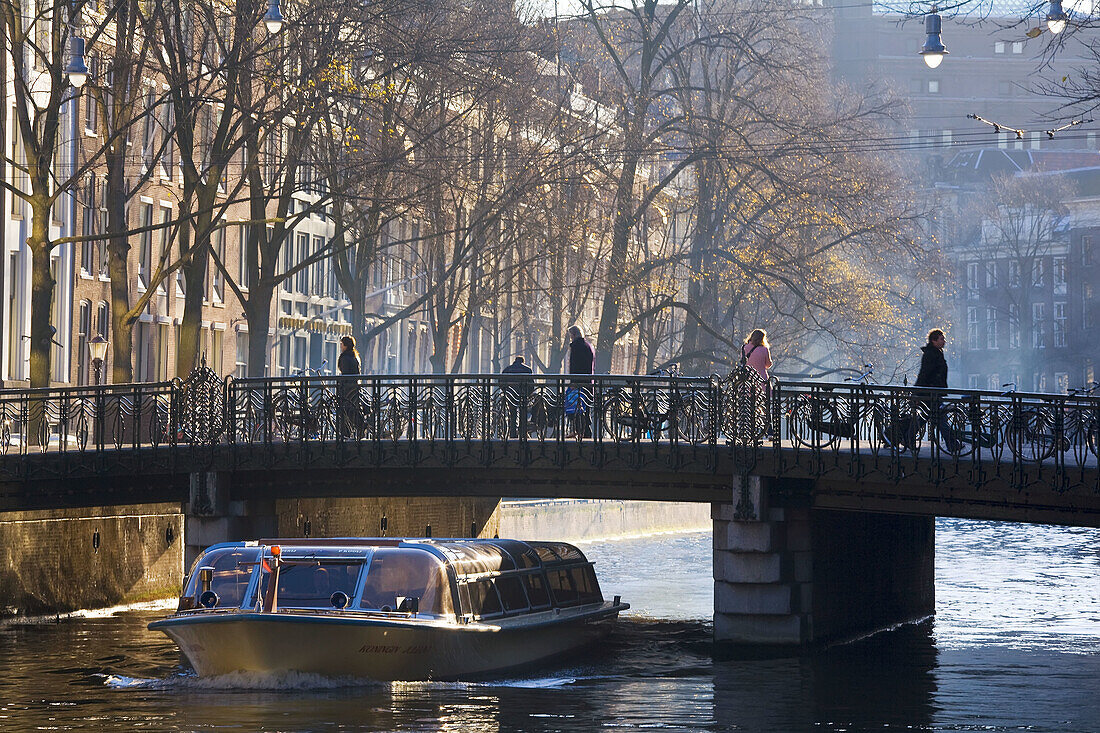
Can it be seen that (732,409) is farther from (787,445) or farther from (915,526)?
(915,526)

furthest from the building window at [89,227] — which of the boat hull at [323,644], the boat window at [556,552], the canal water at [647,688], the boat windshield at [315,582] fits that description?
the boat hull at [323,644]

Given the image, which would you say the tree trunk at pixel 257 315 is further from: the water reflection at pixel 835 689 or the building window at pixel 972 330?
the building window at pixel 972 330

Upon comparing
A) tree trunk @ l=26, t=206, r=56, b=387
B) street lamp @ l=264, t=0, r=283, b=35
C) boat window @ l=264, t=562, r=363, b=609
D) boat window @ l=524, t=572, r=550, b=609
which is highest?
street lamp @ l=264, t=0, r=283, b=35

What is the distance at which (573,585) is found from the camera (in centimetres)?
3272

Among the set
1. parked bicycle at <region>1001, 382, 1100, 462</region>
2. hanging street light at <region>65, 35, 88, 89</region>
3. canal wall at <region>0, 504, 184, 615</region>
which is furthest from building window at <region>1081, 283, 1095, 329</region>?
parked bicycle at <region>1001, 382, 1100, 462</region>

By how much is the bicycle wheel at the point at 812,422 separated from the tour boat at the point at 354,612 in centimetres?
459

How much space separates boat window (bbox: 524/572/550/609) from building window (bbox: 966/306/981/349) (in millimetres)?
95824

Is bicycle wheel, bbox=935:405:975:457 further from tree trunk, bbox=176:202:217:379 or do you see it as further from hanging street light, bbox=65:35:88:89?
tree trunk, bbox=176:202:217:379

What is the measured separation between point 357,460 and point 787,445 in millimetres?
6728

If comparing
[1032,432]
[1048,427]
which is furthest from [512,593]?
[1048,427]

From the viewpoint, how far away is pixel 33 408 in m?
36.3

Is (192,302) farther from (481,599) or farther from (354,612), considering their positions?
(354,612)

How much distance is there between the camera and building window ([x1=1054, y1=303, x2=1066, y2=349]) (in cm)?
11281

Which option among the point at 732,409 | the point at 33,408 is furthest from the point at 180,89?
the point at 732,409
